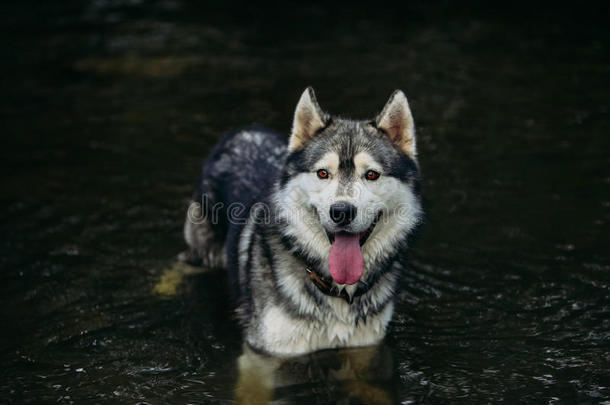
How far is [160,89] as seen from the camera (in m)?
12.8

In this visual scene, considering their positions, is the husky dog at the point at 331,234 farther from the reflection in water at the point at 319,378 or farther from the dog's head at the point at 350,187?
the reflection in water at the point at 319,378

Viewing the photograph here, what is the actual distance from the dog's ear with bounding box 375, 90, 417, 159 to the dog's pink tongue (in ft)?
2.91

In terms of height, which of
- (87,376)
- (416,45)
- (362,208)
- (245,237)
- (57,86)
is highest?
(416,45)

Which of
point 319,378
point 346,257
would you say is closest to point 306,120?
point 346,257

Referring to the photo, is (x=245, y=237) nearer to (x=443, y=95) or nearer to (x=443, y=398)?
(x=443, y=398)

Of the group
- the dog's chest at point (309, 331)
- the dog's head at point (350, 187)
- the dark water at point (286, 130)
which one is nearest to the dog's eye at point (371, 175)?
the dog's head at point (350, 187)

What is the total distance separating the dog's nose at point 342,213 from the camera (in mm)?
4754

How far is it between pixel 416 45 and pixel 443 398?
11.2 meters

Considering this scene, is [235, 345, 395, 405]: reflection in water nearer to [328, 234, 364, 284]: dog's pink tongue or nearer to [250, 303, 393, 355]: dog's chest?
[250, 303, 393, 355]: dog's chest

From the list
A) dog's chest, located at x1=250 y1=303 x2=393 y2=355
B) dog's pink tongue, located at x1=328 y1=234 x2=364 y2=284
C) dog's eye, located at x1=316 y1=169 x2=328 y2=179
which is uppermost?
Answer: dog's eye, located at x1=316 y1=169 x2=328 y2=179

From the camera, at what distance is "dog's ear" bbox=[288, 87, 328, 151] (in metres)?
5.34

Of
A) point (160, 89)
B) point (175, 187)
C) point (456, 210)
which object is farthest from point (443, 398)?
point (160, 89)

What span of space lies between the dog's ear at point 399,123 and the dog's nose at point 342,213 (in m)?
0.91

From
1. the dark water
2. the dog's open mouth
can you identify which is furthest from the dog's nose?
the dark water
